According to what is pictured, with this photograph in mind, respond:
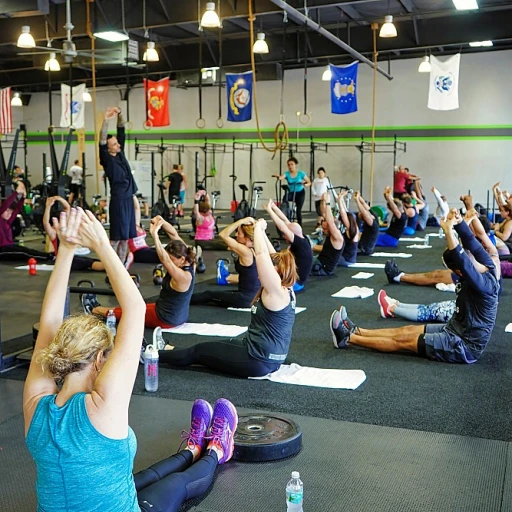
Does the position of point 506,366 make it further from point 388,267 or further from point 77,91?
point 77,91

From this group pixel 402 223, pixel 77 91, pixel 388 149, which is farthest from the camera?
pixel 388 149

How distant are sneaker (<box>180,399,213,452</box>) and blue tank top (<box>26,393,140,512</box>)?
1027mm

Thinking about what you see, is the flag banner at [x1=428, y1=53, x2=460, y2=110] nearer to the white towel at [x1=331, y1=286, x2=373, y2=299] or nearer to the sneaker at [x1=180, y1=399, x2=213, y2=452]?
the white towel at [x1=331, y1=286, x2=373, y2=299]

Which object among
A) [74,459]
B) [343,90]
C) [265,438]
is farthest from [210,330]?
[343,90]

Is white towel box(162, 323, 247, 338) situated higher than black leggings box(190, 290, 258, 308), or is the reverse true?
black leggings box(190, 290, 258, 308)

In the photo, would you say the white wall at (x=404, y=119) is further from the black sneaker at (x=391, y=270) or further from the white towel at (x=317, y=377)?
the white towel at (x=317, y=377)

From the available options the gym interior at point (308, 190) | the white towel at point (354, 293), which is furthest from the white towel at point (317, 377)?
the white towel at point (354, 293)

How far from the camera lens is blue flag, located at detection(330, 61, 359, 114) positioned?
1244cm

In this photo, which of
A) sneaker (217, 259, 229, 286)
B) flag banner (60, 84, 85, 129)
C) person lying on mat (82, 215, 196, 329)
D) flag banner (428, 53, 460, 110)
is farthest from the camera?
flag banner (60, 84, 85, 129)

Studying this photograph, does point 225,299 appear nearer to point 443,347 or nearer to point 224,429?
point 443,347

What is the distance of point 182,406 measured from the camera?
138 inches

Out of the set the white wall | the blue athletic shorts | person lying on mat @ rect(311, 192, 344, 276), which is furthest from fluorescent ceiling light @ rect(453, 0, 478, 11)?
the white wall

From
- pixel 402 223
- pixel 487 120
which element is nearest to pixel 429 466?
pixel 402 223

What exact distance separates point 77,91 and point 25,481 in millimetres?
12175
